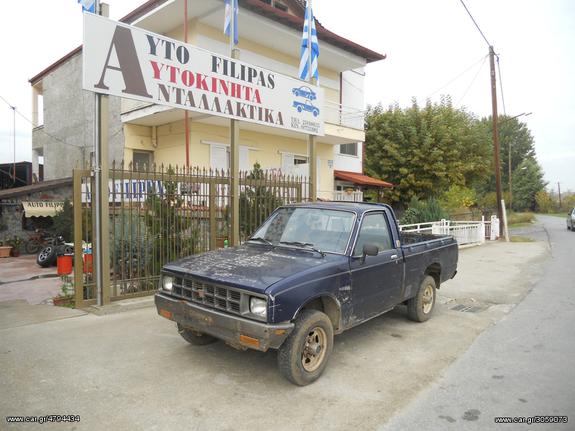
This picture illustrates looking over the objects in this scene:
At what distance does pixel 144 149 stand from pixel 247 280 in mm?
12912

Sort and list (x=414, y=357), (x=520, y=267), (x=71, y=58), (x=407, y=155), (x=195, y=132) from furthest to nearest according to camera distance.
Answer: (x=407, y=155) < (x=71, y=58) < (x=195, y=132) < (x=520, y=267) < (x=414, y=357)

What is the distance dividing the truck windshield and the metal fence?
2.58m

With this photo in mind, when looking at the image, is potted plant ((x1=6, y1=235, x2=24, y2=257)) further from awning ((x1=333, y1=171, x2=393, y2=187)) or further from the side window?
the side window

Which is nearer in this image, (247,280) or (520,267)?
(247,280)

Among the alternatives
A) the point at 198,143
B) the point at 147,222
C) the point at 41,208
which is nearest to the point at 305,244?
the point at 147,222

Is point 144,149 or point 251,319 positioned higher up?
point 144,149

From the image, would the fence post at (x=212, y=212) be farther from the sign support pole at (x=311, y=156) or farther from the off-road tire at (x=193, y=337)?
the off-road tire at (x=193, y=337)

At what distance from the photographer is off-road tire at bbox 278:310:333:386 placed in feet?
12.4

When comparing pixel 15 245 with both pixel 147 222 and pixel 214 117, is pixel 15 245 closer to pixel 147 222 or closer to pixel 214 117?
pixel 214 117

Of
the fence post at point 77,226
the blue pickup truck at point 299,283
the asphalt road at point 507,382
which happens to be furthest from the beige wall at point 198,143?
the asphalt road at point 507,382

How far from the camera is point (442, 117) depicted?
23.7 m

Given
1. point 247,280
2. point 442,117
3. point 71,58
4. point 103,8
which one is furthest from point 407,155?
point 247,280

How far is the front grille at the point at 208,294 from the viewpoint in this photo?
3818mm

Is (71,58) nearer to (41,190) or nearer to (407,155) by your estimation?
(41,190)
